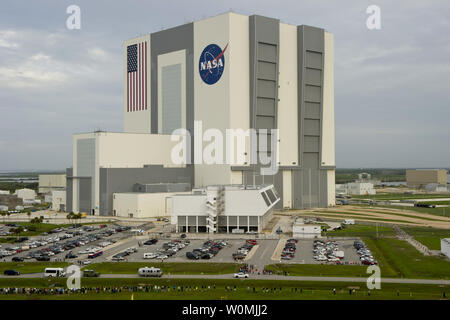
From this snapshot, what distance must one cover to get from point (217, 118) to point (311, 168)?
26096 millimetres

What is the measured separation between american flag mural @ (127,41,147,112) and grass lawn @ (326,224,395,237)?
65282 millimetres

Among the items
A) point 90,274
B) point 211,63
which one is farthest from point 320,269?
point 211,63

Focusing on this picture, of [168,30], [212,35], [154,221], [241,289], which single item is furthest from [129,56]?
[241,289]

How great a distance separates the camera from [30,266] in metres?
55.8

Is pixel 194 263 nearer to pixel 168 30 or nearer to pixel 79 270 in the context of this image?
pixel 79 270

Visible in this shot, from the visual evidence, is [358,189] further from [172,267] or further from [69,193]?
[172,267]

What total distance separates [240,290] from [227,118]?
63755 mm

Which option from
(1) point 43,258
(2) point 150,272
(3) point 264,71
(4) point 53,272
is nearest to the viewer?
(2) point 150,272

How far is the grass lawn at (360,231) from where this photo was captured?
7419 centimetres

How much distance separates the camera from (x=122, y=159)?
355 feet

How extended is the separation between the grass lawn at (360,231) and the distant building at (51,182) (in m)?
118

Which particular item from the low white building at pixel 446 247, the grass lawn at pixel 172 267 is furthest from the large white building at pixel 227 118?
the low white building at pixel 446 247

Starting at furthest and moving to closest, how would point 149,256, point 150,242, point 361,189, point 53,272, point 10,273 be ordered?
1. point 361,189
2. point 150,242
3. point 149,256
4. point 10,273
5. point 53,272

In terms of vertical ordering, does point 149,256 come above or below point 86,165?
below
